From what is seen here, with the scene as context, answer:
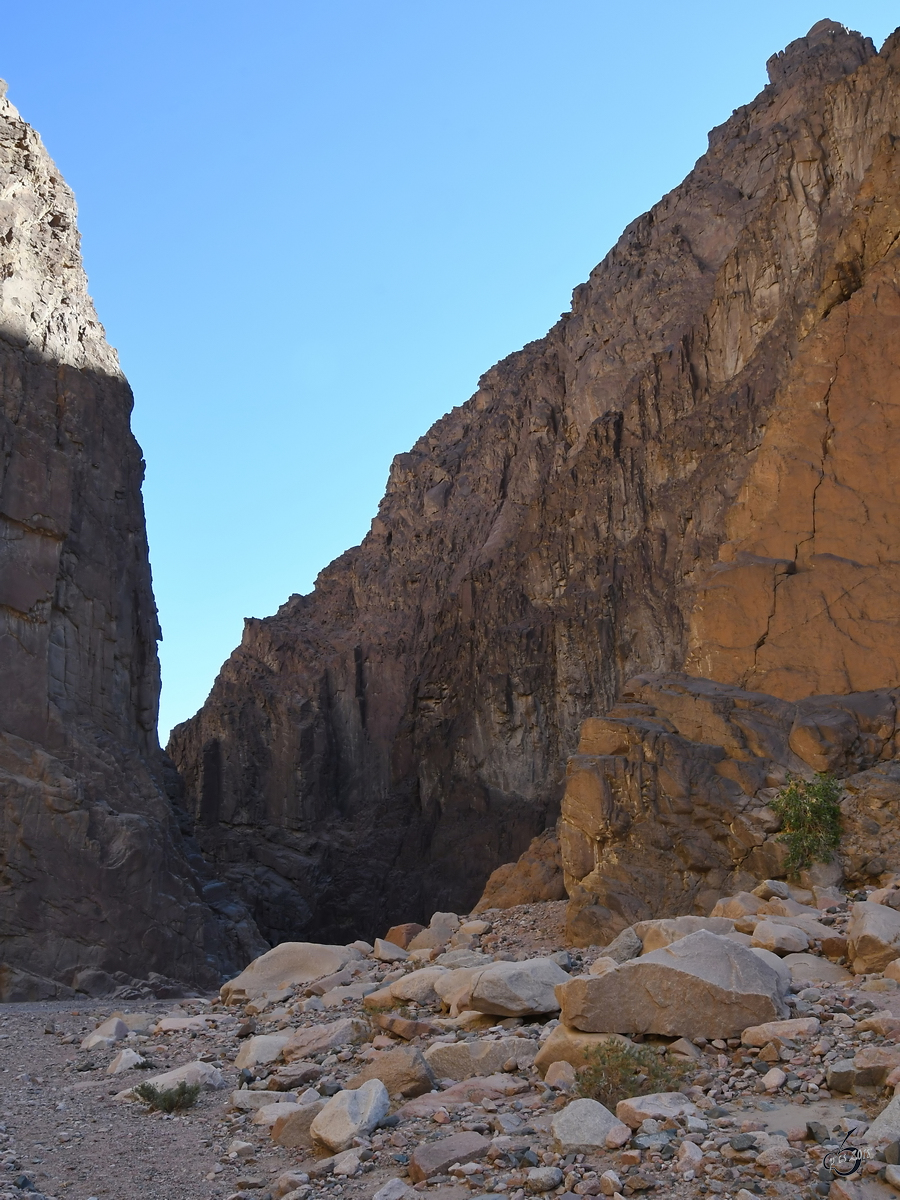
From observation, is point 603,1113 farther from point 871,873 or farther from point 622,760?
point 622,760

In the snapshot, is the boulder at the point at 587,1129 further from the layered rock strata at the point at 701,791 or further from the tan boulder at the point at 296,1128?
the layered rock strata at the point at 701,791

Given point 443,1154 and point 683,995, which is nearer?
point 443,1154

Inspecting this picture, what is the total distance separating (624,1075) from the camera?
7.51m

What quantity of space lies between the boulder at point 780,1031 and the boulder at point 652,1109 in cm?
107

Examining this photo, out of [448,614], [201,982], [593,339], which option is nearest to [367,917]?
[448,614]

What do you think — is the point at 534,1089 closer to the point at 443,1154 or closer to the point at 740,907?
the point at 443,1154

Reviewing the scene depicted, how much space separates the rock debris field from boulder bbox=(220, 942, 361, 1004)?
10.5ft

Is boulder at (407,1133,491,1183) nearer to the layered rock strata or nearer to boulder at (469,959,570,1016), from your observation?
boulder at (469,959,570,1016)

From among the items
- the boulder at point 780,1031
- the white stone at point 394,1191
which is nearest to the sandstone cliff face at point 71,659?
the white stone at point 394,1191

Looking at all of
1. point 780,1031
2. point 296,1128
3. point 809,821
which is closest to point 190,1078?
point 296,1128

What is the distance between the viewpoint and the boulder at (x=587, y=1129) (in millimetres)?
6703

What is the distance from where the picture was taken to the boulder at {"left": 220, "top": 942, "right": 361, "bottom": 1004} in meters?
16.4

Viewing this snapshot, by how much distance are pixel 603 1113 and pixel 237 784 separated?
168 feet

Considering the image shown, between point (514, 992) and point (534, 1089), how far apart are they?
211cm
